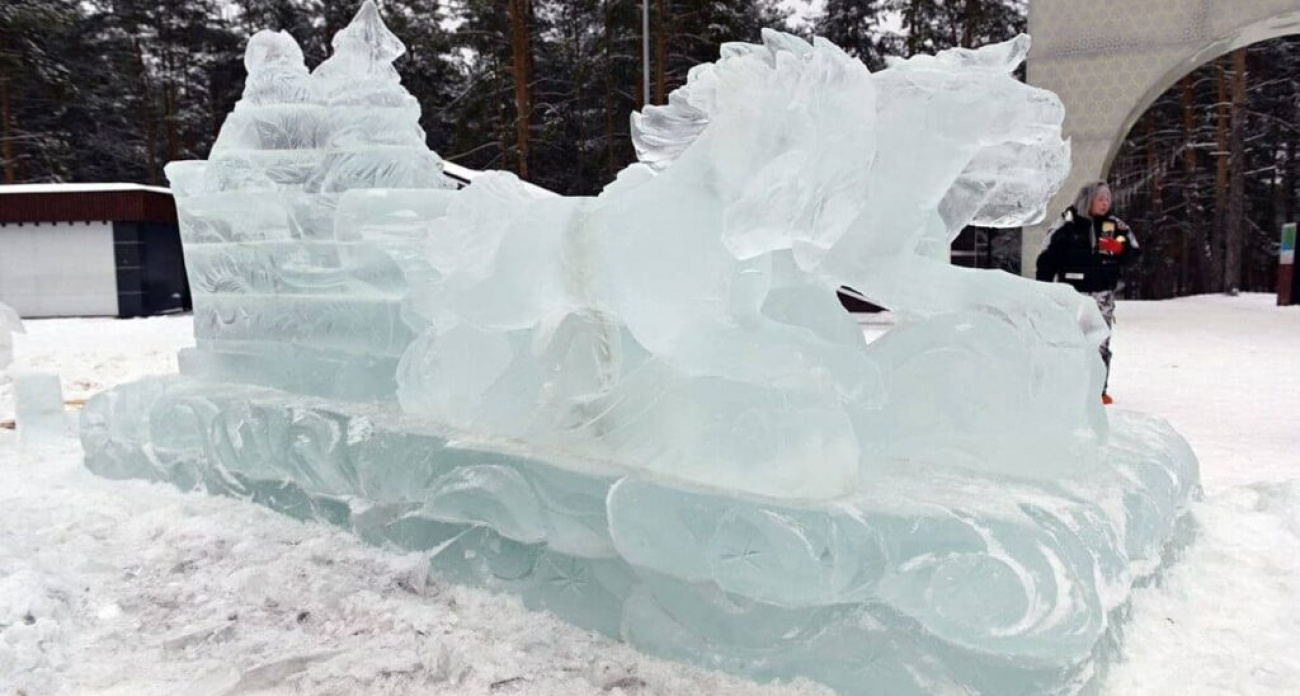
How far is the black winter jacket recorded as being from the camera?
4.39m

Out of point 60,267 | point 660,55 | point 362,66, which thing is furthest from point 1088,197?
point 60,267

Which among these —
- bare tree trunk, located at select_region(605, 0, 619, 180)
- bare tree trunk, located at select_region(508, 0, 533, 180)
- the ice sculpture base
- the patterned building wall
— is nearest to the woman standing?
the ice sculpture base

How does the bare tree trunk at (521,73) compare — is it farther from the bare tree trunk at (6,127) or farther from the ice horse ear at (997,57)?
the ice horse ear at (997,57)

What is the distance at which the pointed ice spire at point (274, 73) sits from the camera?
375 cm

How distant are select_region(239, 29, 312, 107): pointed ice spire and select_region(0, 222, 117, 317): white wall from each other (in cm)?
950

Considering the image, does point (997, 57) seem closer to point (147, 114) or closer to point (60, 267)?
point (60, 267)

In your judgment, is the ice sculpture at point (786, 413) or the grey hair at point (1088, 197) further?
the grey hair at point (1088, 197)

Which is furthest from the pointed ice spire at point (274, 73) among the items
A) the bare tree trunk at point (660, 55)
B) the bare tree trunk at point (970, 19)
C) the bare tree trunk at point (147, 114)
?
the bare tree trunk at point (147, 114)

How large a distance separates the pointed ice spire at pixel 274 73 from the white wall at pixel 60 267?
9.50 m

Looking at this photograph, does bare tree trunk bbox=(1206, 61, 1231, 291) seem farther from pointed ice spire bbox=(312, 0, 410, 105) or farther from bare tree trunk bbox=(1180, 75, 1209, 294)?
pointed ice spire bbox=(312, 0, 410, 105)

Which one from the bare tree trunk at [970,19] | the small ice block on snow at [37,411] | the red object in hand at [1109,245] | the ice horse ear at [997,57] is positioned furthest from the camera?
the bare tree trunk at [970,19]

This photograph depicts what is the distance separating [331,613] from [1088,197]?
3.94m

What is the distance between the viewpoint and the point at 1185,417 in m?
4.78

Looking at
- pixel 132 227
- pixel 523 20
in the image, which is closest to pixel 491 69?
pixel 523 20
